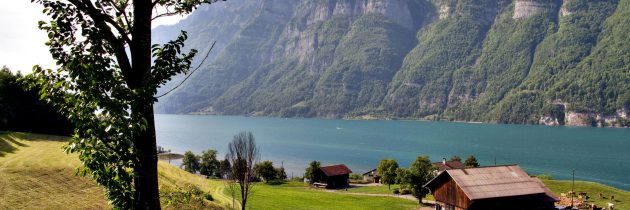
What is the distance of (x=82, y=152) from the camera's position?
657cm

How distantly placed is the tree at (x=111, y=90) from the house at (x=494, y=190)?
154 feet

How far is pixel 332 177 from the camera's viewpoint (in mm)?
94688

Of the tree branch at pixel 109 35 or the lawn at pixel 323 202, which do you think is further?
the lawn at pixel 323 202

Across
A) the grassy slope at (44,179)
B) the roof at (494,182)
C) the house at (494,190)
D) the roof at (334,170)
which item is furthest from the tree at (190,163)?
the roof at (494,182)

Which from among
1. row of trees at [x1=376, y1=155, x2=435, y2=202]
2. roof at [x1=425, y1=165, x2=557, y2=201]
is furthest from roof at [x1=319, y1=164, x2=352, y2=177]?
roof at [x1=425, y1=165, x2=557, y2=201]

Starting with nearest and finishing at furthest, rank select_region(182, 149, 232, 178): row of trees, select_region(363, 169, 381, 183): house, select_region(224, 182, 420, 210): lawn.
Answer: select_region(224, 182, 420, 210): lawn, select_region(363, 169, 381, 183): house, select_region(182, 149, 232, 178): row of trees

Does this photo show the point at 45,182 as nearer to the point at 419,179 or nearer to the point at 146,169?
the point at 146,169

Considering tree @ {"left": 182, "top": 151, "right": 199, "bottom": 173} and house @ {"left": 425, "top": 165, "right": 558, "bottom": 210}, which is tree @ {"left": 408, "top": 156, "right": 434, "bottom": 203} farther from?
tree @ {"left": 182, "top": 151, "right": 199, "bottom": 173}

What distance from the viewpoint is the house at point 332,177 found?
310ft

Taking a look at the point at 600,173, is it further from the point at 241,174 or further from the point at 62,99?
the point at 62,99

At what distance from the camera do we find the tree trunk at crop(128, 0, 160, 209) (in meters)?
6.85

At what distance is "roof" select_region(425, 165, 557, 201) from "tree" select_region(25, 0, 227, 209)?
154 feet

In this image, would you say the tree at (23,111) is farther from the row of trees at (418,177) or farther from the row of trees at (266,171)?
the row of trees at (266,171)

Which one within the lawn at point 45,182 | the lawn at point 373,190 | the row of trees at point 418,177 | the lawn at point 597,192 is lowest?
the lawn at point 373,190
